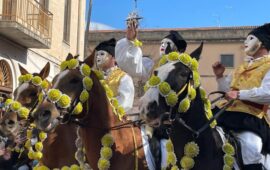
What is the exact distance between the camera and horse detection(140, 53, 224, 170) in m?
4.41

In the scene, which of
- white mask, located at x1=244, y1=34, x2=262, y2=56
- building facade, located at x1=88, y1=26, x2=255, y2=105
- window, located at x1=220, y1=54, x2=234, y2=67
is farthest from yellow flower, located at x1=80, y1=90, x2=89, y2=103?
window, located at x1=220, y1=54, x2=234, y2=67

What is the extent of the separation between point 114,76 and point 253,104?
2168 mm

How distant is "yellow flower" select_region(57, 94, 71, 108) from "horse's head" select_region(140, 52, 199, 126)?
0.98 metres

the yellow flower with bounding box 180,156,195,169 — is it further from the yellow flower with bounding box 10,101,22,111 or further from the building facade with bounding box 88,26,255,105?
the building facade with bounding box 88,26,255,105

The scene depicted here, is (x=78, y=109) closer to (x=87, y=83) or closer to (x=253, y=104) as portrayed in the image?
(x=87, y=83)

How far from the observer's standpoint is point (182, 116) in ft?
15.6

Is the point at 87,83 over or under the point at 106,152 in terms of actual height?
over

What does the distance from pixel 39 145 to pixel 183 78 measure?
9.26 ft

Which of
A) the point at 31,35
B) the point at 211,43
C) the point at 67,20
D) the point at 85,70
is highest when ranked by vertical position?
the point at 211,43

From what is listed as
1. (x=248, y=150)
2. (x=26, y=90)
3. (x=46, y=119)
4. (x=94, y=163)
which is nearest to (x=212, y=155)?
(x=248, y=150)

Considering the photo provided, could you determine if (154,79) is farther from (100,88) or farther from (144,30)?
(144,30)

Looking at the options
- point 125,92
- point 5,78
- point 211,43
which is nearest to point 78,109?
point 125,92

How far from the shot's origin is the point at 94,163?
5355 mm

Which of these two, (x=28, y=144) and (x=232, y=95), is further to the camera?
(x=28, y=144)
